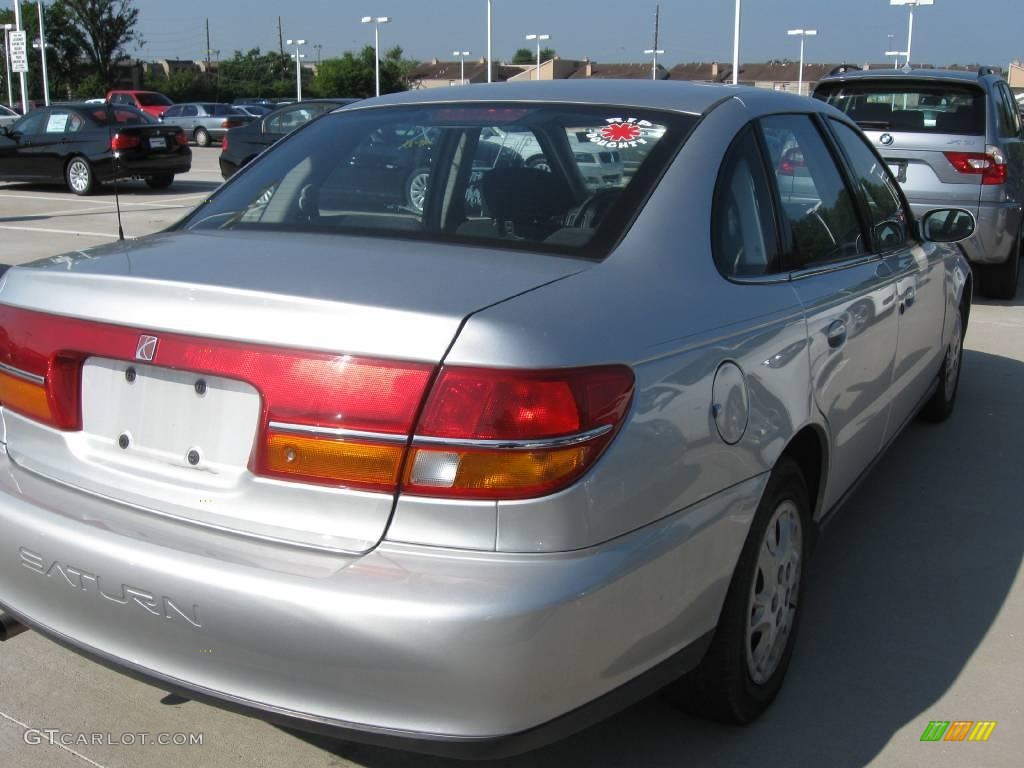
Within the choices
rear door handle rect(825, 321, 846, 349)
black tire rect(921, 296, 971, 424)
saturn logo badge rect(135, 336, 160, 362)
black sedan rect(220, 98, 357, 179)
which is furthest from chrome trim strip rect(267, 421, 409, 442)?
black sedan rect(220, 98, 357, 179)

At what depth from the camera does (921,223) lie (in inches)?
182

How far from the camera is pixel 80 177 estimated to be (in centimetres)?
1830

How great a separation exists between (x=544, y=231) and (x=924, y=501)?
2.75 meters

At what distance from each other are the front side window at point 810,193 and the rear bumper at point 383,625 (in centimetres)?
126

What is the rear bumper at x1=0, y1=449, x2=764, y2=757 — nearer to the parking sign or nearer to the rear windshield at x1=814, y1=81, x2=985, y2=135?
the rear windshield at x1=814, y1=81, x2=985, y2=135

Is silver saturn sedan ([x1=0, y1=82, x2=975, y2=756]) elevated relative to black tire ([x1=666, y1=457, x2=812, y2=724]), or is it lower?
elevated

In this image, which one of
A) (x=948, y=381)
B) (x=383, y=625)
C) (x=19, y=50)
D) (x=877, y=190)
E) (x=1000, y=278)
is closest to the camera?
(x=383, y=625)

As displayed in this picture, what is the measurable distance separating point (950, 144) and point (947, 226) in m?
4.63

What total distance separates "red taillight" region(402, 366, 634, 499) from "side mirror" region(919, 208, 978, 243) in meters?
3.03

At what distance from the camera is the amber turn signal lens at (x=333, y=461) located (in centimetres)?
207

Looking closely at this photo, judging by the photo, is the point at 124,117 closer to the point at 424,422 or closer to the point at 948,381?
the point at 948,381

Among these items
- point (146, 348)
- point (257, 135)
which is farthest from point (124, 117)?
point (146, 348)

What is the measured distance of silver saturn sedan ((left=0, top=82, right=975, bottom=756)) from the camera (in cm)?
204

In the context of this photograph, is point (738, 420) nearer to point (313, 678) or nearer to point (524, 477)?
point (524, 477)
